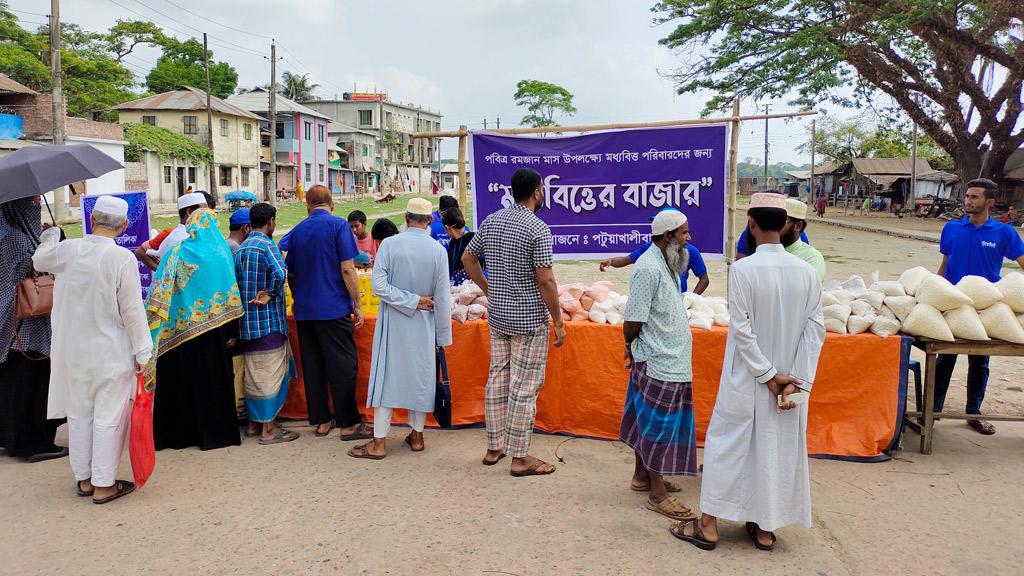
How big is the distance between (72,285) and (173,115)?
41.5 meters

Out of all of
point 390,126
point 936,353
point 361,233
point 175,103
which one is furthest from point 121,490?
point 390,126

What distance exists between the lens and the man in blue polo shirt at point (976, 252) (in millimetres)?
4598

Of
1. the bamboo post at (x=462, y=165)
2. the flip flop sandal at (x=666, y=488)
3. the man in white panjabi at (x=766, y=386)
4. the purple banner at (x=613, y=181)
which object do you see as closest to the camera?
the man in white panjabi at (x=766, y=386)

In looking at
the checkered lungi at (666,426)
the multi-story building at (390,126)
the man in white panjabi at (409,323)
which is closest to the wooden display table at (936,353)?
the checkered lungi at (666,426)

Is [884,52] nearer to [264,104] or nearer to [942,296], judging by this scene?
[942,296]

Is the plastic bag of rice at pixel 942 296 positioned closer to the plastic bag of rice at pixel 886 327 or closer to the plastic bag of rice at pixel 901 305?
the plastic bag of rice at pixel 901 305

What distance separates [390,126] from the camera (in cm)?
8325

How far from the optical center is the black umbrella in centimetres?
382

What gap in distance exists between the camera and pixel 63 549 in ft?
10.4

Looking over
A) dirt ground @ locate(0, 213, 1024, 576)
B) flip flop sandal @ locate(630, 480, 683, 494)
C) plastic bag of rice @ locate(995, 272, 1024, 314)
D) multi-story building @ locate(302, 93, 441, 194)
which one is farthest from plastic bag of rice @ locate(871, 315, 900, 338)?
multi-story building @ locate(302, 93, 441, 194)

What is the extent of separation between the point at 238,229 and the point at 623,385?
2.81 meters

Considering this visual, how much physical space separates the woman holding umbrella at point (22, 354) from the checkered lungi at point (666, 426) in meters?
3.60

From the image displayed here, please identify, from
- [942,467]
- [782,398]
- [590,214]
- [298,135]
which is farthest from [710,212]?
[298,135]

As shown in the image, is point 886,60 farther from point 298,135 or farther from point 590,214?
point 298,135
